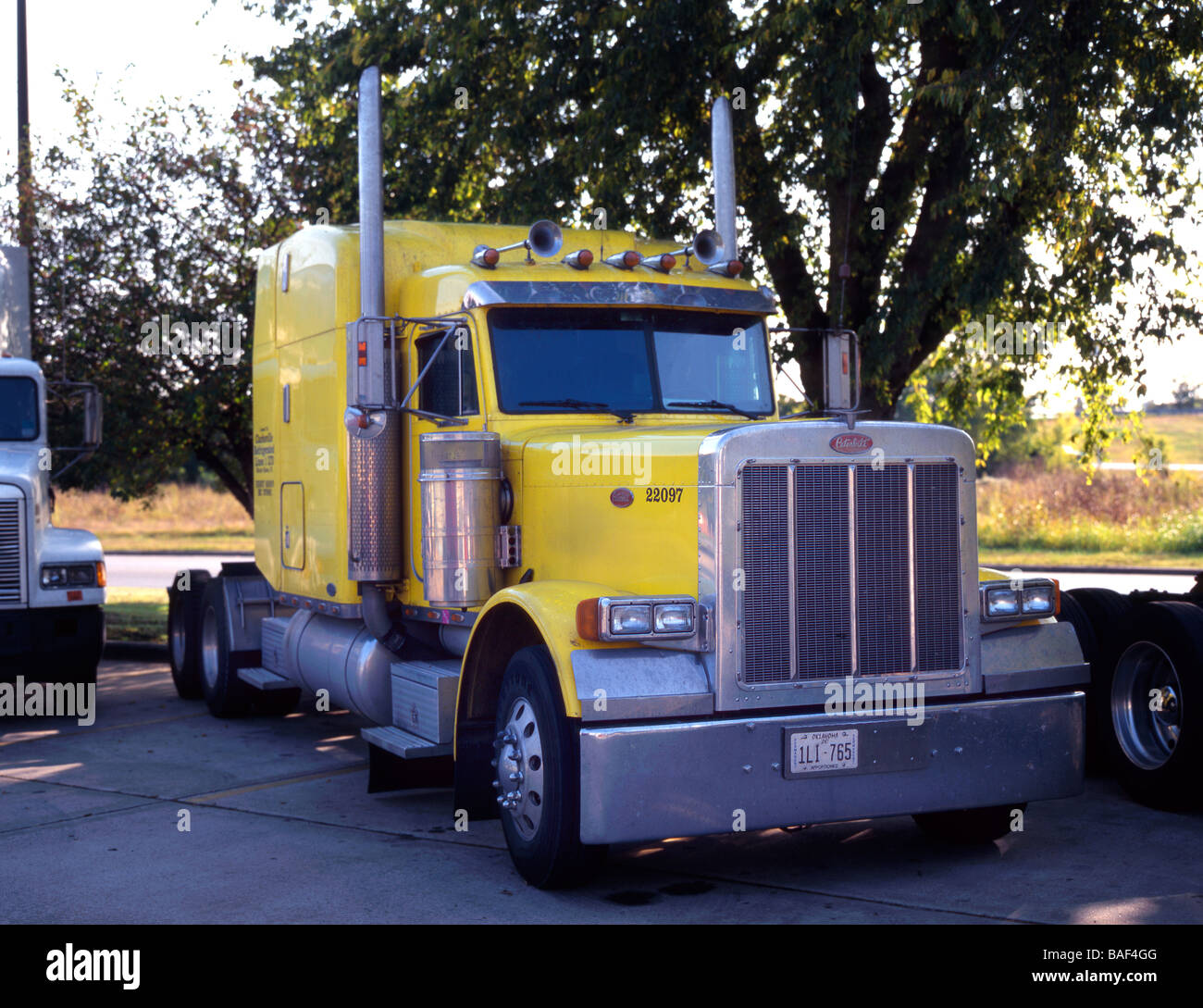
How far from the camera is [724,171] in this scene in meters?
9.12

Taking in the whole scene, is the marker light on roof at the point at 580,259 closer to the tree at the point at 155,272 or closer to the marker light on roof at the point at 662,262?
the marker light on roof at the point at 662,262

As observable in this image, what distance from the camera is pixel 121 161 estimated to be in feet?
49.9

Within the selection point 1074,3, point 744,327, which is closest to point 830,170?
point 1074,3

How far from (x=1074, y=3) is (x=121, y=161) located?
989 centimetres

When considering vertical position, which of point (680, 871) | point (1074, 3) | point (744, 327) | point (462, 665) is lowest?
point (680, 871)

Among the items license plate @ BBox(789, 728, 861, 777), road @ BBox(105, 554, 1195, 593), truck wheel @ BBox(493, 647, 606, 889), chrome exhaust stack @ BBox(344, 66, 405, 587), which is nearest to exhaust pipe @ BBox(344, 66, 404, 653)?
chrome exhaust stack @ BBox(344, 66, 405, 587)

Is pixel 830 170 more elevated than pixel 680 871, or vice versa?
pixel 830 170

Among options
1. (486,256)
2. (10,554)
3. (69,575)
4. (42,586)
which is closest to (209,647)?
(69,575)

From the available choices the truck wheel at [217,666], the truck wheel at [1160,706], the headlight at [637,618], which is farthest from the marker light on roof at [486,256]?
the truck wheel at [217,666]

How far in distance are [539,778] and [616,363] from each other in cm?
243

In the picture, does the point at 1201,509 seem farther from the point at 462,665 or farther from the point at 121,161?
the point at 462,665

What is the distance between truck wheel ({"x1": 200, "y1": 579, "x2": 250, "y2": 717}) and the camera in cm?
1102

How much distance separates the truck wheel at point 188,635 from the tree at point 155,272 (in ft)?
9.23
